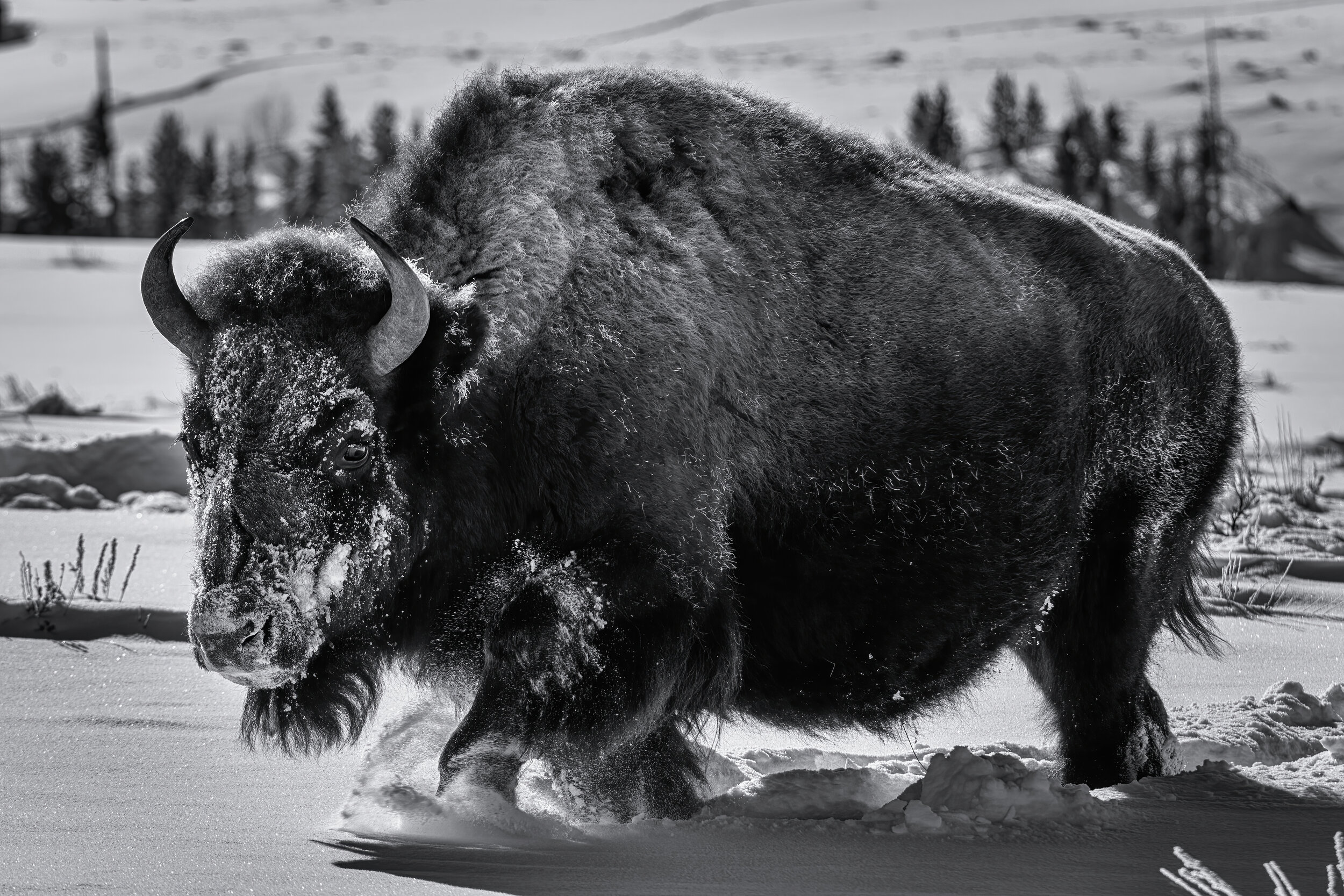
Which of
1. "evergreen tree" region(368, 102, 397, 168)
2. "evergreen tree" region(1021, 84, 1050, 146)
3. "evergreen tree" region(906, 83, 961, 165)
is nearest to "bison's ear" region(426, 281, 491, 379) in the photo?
"evergreen tree" region(906, 83, 961, 165)

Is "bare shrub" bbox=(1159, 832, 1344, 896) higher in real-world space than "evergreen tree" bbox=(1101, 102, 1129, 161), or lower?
higher

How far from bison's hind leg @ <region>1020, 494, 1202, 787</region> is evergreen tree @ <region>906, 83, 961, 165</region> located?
27.0 m

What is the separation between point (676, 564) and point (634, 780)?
463 millimetres

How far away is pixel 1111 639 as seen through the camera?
160 inches

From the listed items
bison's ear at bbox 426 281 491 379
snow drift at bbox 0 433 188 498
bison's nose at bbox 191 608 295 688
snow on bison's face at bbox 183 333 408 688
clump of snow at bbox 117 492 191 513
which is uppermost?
→ bison's ear at bbox 426 281 491 379

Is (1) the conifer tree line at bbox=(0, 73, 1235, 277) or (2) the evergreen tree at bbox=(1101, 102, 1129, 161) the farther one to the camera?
(2) the evergreen tree at bbox=(1101, 102, 1129, 161)

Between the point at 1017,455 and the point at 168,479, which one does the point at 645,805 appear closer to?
the point at 1017,455

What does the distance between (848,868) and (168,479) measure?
5.32m

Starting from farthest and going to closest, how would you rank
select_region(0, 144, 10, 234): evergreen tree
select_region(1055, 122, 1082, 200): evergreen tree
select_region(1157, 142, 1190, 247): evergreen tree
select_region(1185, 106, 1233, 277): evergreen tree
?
select_region(0, 144, 10, 234): evergreen tree < select_region(1055, 122, 1082, 200): evergreen tree < select_region(1157, 142, 1190, 247): evergreen tree < select_region(1185, 106, 1233, 277): evergreen tree

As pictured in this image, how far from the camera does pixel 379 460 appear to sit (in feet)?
10.6

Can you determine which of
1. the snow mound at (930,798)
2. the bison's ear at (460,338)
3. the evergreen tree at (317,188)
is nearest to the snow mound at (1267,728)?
the snow mound at (930,798)

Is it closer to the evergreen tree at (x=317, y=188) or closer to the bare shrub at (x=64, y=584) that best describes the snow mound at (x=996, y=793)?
the bare shrub at (x=64, y=584)

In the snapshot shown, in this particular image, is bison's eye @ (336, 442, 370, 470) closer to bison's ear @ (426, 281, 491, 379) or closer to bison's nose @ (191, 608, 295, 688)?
bison's ear @ (426, 281, 491, 379)

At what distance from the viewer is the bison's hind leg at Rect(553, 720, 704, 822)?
10.4 feet
